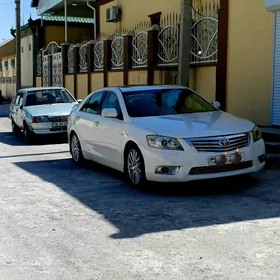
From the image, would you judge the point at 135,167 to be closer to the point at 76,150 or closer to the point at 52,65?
the point at 76,150

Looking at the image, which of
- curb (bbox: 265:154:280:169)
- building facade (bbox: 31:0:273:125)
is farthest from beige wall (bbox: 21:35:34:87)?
curb (bbox: 265:154:280:169)

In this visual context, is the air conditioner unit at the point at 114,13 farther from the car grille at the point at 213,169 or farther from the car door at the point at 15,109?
the car grille at the point at 213,169

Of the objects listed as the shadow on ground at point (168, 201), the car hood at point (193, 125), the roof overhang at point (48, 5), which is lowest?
the shadow on ground at point (168, 201)

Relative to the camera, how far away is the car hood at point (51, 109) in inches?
540

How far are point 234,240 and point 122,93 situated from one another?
417cm

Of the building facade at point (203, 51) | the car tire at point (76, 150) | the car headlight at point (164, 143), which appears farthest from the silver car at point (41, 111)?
the car headlight at point (164, 143)

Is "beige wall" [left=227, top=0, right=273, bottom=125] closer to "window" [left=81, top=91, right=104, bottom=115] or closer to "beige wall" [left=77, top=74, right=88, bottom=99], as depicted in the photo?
"window" [left=81, top=91, right=104, bottom=115]

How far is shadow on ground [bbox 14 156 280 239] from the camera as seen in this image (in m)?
5.86

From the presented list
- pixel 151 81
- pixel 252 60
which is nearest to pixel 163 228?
pixel 252 60

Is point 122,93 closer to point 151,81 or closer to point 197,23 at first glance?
point 197,23

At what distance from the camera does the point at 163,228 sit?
5.61 metres

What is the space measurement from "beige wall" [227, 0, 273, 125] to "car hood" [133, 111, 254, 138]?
3.90 metres

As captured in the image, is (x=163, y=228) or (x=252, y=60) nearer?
(x=163, y=228)

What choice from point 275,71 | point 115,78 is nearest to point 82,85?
point 115,78
